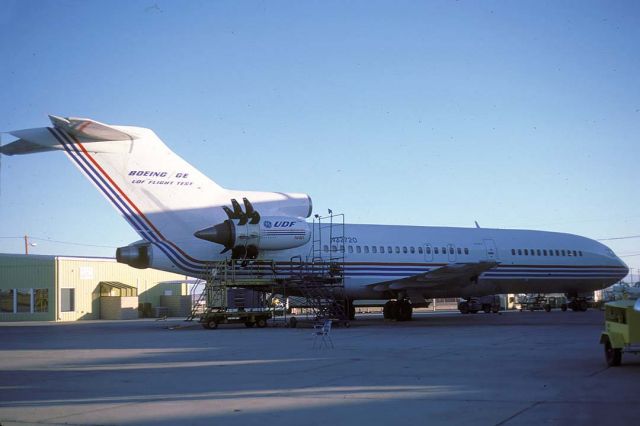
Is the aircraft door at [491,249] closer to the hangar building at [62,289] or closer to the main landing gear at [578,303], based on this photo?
the main landing gear at [578,303]

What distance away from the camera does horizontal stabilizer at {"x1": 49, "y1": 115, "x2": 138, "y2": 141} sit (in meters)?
20.8

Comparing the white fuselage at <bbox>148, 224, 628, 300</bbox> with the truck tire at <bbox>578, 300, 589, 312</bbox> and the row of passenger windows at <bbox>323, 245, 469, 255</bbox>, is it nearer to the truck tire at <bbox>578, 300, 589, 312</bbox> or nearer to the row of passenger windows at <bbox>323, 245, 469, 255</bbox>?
the row of passenger windows at <bbox>323, 245, 469, 255</bbox>

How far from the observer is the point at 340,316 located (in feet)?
86.6

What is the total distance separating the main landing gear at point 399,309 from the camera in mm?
28375

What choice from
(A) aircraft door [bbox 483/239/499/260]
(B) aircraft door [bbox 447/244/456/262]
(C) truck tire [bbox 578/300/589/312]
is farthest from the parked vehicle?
(B) aircraft door [bbox 447/244/456/262]

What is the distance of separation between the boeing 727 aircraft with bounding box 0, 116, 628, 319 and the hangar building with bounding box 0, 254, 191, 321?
2020cm

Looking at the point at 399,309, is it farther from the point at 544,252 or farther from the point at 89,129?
the point at 89,129

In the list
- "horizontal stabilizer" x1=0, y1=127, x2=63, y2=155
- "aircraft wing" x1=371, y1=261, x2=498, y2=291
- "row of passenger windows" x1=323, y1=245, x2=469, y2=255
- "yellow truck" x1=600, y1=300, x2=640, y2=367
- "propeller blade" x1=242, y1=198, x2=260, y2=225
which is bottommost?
"yellow truck" x1=600, y1=300, x2=640, y2=367

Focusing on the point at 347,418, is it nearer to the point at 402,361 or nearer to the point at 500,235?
the point at 402,361

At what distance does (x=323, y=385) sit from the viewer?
920 centimetres

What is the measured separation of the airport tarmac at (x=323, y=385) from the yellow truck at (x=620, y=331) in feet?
1.10

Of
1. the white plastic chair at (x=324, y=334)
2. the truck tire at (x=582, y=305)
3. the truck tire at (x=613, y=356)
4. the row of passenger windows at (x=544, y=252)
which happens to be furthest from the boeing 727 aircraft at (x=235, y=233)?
the truck tire at (x=613, y=356)

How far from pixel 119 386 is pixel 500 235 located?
25290mm

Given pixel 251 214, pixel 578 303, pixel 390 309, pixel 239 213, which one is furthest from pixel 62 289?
pixel 578 303
